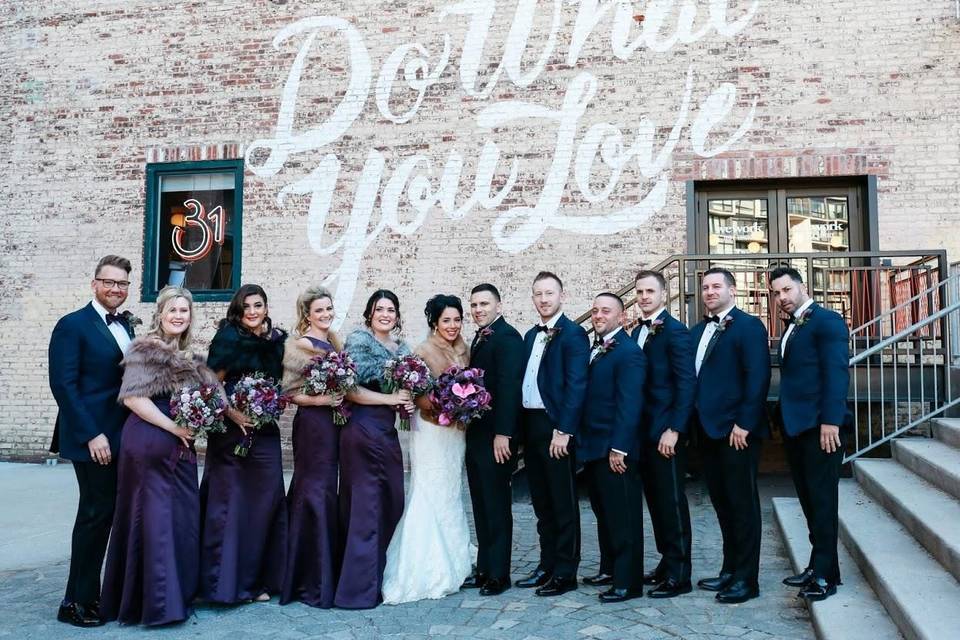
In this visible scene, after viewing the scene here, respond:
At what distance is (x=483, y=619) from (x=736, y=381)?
202cm

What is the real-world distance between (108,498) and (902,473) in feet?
18.5

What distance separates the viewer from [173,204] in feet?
34.7

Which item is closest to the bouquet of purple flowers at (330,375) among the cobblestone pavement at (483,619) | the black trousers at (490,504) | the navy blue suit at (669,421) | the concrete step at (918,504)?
the black trousers at (490,504)

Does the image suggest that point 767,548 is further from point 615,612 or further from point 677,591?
point 615,612

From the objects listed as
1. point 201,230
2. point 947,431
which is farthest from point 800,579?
point 201,230

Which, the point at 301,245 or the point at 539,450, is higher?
the point at 301,245

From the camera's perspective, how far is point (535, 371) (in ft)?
17.0

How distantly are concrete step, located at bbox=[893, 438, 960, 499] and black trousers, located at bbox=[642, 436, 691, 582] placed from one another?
5.72ft

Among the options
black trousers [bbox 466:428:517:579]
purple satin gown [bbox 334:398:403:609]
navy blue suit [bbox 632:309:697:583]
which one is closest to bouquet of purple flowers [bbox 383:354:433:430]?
purple satin gown [bbox 334:398:403:609]

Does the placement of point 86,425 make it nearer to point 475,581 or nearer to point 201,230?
point 475,581

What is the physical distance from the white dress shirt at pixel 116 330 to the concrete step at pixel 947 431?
5.94m

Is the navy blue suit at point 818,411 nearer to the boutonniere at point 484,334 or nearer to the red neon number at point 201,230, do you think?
the boutonniere at point 484,334

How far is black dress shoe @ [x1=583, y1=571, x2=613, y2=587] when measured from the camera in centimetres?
520

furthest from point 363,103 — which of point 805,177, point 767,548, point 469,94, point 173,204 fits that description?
point 767,548
